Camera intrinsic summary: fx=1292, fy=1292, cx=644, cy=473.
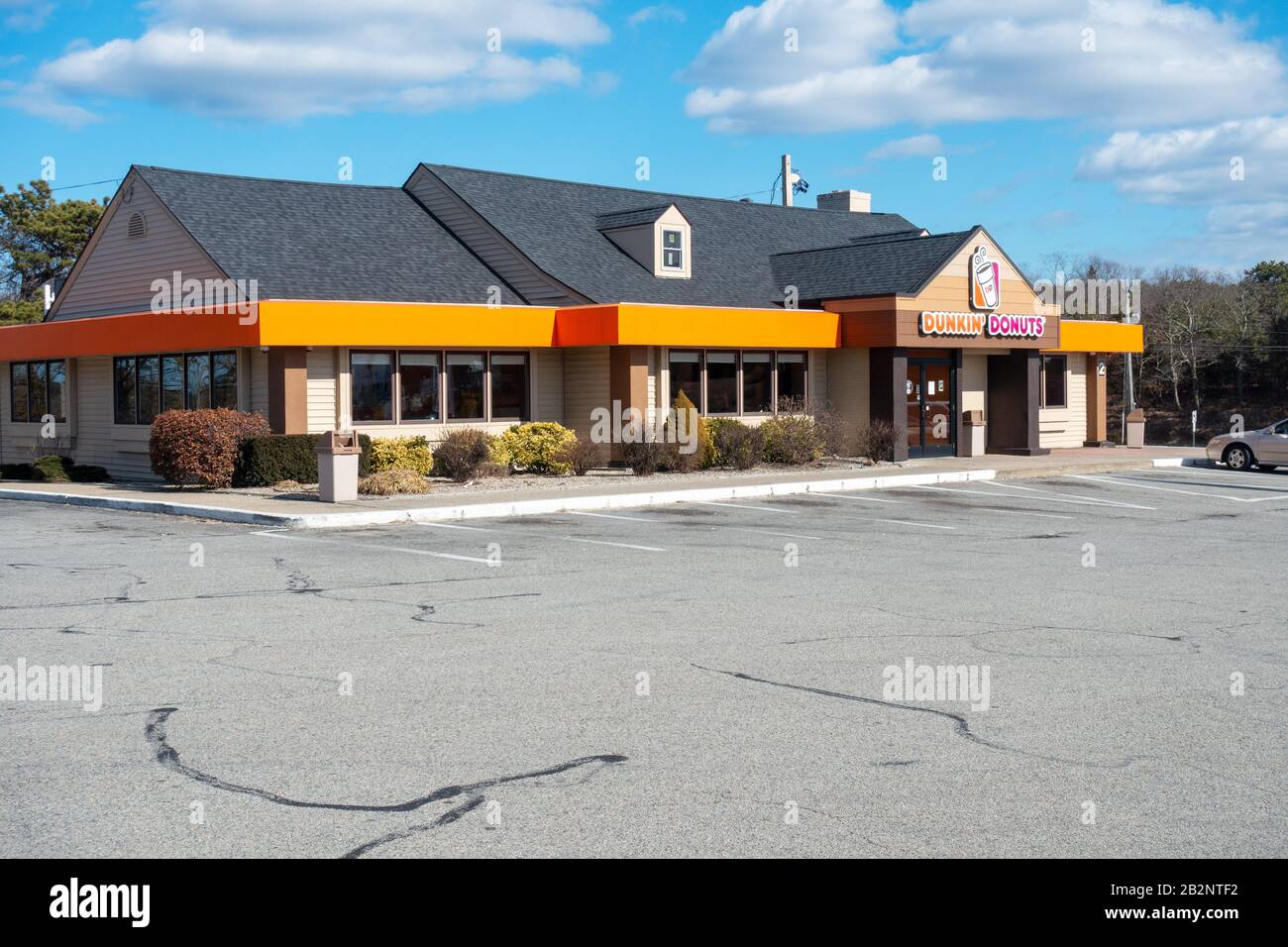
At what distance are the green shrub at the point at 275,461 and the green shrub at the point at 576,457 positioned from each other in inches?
165

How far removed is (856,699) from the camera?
797 centimetres

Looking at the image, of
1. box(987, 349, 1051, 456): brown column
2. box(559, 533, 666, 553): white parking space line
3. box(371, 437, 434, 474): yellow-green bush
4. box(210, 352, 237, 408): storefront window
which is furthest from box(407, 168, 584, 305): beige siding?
box(559, 533, 666, 553): white parking space line

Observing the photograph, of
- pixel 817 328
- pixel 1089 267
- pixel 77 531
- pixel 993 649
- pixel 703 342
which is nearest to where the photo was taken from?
pixel 993 649

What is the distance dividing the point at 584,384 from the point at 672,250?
5.31 m

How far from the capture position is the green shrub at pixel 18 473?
28609 mm

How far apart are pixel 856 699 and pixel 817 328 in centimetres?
2262

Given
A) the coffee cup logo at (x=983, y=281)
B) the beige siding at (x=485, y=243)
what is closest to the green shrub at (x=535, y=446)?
the beige siding at (x=485, y=243)

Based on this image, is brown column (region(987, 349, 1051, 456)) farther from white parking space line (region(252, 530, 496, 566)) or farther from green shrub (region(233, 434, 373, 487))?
white parking space line (region(252, 530, 496, 566))

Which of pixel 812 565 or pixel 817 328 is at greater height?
pixel 817 328

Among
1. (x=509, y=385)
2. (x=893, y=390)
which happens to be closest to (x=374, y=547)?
(x=509, y=385)

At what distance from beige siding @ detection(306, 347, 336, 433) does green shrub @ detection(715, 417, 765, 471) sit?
7.81 meters

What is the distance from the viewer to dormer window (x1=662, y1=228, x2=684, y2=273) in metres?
32.0

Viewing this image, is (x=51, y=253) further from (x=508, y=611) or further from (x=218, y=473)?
(x=508, y=611)
